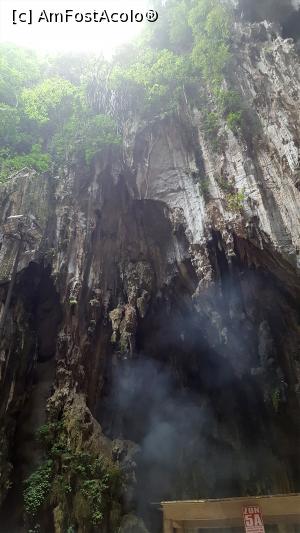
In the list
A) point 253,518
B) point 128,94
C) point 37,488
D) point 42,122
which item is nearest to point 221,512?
point 253,518

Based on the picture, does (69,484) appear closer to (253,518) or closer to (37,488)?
(37,488)

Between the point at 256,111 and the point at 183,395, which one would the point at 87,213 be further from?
the point at 183,395

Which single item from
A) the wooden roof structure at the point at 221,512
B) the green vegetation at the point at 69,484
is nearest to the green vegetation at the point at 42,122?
the green vegetation at the point at 69,484

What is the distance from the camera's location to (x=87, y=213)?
43.0ft

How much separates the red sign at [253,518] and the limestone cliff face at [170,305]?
4.42 meters

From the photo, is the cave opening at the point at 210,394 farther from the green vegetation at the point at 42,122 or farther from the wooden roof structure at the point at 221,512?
the green vegetation at the point at 42,122

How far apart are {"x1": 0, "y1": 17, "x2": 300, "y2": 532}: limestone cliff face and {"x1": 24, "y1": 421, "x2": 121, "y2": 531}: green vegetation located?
0.30m

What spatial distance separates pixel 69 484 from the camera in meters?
9.77

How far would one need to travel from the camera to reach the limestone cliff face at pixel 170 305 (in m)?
10.4

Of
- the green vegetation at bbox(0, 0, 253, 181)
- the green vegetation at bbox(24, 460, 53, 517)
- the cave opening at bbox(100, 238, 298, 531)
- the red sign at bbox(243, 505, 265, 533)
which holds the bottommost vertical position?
the red sign at bbox(243, 505, 265, 533)

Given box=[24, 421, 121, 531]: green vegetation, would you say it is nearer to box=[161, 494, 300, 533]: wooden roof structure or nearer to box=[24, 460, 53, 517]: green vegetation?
box=[24, 460, 53, 517]: green vegetation

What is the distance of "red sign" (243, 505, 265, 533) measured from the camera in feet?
21.5

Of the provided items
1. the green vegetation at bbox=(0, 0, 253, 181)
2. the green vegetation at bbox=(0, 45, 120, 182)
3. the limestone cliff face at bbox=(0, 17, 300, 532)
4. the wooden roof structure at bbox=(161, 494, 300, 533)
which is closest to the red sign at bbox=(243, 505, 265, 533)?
the wooden roof structure at bbox=(161, 494, 300, 533)

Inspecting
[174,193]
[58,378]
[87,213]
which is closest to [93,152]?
[87,213]
